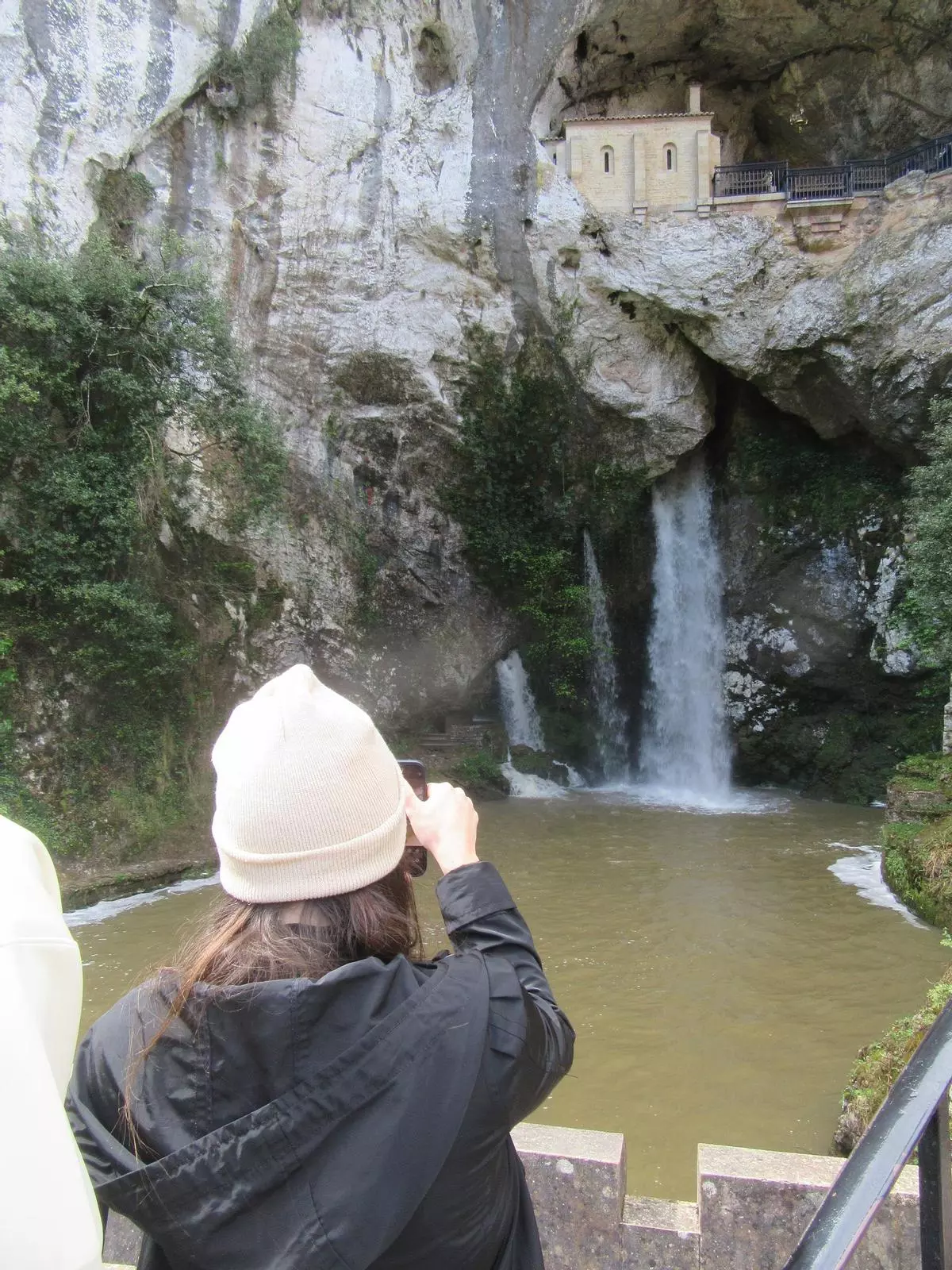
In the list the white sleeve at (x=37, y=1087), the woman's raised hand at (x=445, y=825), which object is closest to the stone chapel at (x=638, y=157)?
the woman's raised hand at (x=445, y=825)

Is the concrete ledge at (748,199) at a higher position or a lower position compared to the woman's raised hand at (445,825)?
higher

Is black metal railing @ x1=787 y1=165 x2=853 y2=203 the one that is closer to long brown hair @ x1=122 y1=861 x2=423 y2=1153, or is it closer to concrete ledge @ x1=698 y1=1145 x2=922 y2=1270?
concrete ledge @ x1=698 y1=1145 x2=922 y2=1270

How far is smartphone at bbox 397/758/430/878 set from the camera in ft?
4.68

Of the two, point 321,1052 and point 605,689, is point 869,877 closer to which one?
point 605,689

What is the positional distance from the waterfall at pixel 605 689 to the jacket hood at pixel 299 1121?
1615cm

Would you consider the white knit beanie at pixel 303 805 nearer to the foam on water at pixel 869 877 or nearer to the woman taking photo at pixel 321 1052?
the woman taking photo at pixel 321 1052

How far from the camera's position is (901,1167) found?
3.24ft

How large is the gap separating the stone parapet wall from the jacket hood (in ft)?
6.32

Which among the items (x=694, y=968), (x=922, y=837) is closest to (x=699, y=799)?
(x=922, y=837)

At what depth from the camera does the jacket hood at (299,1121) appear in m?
1.02

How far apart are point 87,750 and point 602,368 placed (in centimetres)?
1160

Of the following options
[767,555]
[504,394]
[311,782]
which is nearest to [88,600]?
[504,394]

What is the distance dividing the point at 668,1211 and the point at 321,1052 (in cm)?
238

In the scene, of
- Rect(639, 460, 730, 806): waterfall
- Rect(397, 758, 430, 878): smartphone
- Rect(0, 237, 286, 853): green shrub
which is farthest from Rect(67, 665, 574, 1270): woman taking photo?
Rect(639, 460, 730, 806): waterfall
